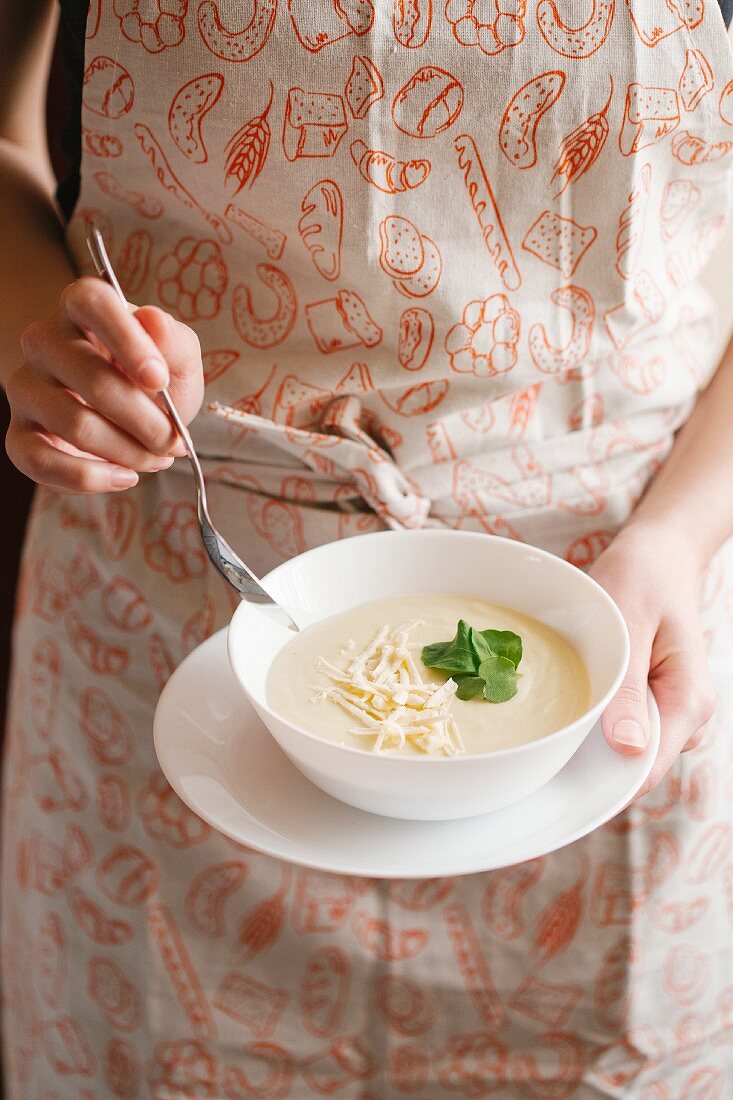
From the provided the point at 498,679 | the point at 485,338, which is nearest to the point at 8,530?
the point at 485,338

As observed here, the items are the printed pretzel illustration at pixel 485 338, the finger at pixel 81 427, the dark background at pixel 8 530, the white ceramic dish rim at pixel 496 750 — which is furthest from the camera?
the dark background at pixel 8 530

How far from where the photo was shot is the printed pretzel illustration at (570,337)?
0.83 meters

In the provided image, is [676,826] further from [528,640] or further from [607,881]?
[528,640]

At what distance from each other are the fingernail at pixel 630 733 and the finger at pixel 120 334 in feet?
1.19

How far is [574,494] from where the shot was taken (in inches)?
35.1

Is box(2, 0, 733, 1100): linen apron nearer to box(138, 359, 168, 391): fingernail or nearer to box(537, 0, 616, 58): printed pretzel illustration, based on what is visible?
box(537, 0, 616, 58): printed pretzel illustration

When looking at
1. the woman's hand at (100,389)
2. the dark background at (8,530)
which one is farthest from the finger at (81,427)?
the dark background at (8,530)

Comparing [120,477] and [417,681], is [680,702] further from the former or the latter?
[120,477]

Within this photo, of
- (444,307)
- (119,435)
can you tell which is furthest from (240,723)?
(444,307)

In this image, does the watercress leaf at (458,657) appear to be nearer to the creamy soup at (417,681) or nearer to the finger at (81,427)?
the creamy soup at (417,681)

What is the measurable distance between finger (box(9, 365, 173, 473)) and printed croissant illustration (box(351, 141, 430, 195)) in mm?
272

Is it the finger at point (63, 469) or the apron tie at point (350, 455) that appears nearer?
the finger at point (63, 469)

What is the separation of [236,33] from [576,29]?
0.25m

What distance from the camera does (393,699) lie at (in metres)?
0.63
